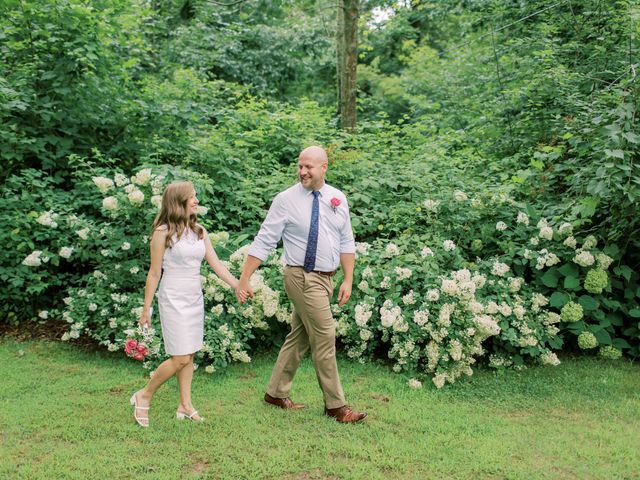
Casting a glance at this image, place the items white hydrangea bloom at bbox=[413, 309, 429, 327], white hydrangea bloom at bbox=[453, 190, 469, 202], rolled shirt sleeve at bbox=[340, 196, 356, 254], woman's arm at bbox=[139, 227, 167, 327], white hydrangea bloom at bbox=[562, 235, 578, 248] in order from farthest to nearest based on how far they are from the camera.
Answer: white hydrangea bloom at bbox=[453, 190, 469, 202] < white hydrangea bloom at bbox=[562, 235, 578, 248] < white hydrangea bloom at bbox=[413, 309, 429, 327] < rolled shirt sleeve at bbox=[340, 196, 356, 254] < woman's arm at bbox=[139, 227, 167, 327]

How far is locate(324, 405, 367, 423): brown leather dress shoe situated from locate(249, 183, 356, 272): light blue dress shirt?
982 millimetres

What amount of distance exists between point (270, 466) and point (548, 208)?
4.09 metres

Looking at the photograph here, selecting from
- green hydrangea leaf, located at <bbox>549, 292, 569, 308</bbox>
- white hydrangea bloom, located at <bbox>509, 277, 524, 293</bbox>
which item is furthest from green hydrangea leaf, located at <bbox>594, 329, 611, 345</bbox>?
white hydrangea bloom, located at <bbox>509, 277, 524, 293</bbox>

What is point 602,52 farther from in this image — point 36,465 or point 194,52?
point 194,52

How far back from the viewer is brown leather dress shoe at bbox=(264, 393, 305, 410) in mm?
4426

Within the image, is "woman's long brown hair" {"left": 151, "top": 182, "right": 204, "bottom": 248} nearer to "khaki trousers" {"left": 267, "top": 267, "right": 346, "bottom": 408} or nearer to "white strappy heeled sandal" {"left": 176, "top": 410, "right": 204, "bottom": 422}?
"khaki trousers" {"left": 267, "top": 267, "right": 346, "bottom": 408}

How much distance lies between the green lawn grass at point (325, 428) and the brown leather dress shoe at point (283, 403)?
0.19 feet

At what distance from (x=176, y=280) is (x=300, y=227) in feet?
2.97

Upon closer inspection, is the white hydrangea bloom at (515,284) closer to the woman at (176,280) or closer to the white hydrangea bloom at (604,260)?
the white hydrangea bloom at (604,260)

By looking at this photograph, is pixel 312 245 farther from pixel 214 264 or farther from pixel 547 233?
pixel 547 233

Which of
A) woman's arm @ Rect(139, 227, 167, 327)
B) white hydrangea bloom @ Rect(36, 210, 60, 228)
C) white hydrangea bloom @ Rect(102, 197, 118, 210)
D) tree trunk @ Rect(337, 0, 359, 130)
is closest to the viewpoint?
woman's arm @ Rect(139, 227, 167, 327)

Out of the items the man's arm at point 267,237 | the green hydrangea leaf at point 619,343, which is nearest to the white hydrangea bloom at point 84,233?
the man's arm at point 267,237

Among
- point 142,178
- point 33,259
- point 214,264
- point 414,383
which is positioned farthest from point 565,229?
point 33,259

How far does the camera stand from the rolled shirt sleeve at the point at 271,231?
4.14m
